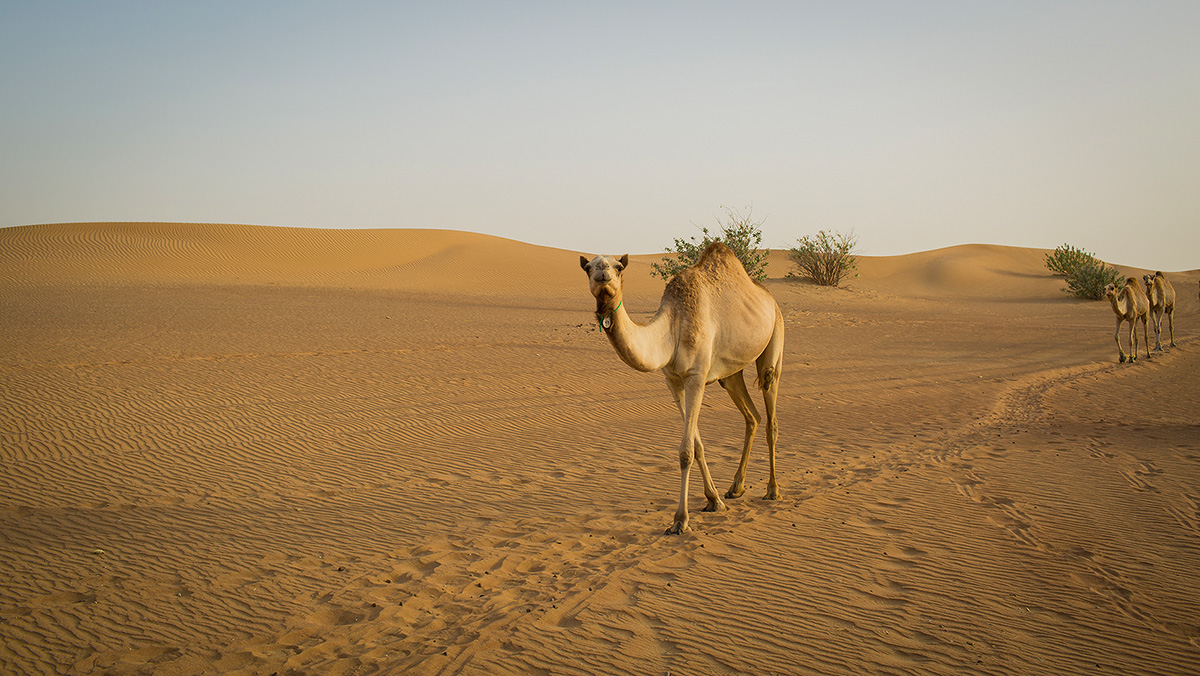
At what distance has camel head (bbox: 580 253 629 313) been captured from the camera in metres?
4.66

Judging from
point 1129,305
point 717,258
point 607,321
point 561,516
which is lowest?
point 561,516

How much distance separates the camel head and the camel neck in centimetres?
13

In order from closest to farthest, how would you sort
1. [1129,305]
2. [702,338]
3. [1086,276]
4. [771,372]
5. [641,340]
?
[641,340] → [702,338] → [771,372] → [1129,305] → [1086,276]

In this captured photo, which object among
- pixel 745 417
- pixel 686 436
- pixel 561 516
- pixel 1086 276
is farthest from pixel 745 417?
pixel 1086 276

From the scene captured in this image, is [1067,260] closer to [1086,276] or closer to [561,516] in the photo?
[1086,276]

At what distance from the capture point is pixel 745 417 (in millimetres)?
7148

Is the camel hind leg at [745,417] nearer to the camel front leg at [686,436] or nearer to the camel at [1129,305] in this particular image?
the camel front leg at [686,436]

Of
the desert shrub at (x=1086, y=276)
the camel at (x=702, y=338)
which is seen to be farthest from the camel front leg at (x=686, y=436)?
the desert shrub at (x=1086, y=276)

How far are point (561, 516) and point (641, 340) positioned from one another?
2.35 m

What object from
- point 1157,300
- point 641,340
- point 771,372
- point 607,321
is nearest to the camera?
point 607,321

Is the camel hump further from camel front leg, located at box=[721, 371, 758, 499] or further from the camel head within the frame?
the camel head

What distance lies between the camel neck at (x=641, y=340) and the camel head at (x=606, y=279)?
5.1 inches

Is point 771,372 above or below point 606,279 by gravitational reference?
below

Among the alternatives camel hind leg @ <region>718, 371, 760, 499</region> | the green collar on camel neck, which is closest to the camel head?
the green collar on camel neck
